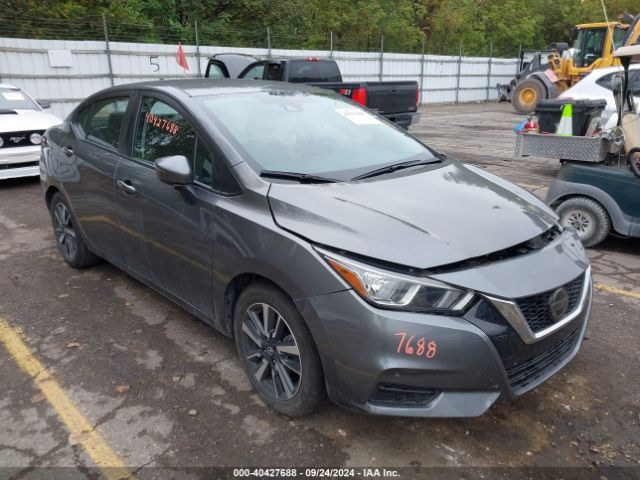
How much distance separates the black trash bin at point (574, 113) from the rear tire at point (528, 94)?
577 inches

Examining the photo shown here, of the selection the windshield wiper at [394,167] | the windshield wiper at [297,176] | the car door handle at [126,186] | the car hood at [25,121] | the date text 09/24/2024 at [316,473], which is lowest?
the date text 09/24/2024 at [316,473]

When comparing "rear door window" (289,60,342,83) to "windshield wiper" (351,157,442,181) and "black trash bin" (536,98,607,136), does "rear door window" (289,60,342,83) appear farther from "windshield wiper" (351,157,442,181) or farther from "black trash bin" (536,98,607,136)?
"windshield wiper" (351,157,442,181)

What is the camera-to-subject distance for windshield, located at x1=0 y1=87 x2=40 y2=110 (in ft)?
27.6

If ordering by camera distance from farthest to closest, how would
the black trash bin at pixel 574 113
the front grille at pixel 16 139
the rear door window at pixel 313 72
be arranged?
the rear door window at pixel 313 72
the front grille at pixel 16 139
the black trash bin at pixel 574 113

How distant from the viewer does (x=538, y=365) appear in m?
2.42

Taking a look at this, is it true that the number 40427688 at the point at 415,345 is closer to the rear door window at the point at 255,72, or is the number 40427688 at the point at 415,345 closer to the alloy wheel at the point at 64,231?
the alloy wheel at the point at 64,231

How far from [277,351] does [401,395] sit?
2.27 feet

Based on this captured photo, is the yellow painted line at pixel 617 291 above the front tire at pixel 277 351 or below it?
below

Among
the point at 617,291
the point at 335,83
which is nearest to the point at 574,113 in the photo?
the point at 617,291

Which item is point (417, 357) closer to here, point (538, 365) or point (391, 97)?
point (538, 365)

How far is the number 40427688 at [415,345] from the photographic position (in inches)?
84.5

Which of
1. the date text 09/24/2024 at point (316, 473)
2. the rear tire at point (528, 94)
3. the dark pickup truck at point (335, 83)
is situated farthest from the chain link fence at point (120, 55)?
the date text 09/24/2024 at point (316, 473)

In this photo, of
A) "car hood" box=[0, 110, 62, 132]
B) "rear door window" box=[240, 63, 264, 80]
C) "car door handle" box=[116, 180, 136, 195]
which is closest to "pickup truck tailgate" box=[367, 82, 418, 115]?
"rear door window" box=[240, 63, 264, 80]

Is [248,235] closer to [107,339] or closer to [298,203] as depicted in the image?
[298,203]
